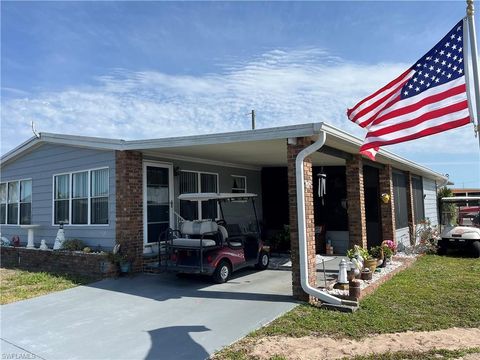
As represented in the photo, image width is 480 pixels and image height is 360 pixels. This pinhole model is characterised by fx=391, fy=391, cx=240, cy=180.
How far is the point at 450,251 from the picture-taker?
42.8 feet

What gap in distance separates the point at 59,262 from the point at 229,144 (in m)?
5.22

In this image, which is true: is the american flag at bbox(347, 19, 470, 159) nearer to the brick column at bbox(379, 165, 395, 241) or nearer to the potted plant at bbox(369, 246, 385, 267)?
the potted plant at bbox(369, 246, 385, 267)

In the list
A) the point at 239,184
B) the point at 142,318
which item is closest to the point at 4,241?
the point at 239,184

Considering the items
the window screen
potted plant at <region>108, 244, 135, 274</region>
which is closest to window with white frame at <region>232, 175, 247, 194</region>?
potted plant at <region>108, 244, 135, 274</region>

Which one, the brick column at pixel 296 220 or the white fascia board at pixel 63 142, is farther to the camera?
the white fascia board at pixel 63 142

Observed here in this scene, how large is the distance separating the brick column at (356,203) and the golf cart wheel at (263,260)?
2.09 metres

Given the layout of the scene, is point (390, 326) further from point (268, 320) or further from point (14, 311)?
point (14, 311)

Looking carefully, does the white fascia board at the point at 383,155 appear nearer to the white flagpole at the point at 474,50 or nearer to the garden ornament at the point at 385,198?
the garden ornament at the point at 385,198

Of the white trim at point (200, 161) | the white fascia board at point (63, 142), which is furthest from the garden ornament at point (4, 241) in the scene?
the white trim at point (200, 161)

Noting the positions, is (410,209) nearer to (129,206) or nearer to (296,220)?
(296,220)

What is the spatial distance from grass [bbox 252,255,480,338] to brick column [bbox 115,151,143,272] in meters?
4.36

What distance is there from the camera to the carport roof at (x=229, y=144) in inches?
270

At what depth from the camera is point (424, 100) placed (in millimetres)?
4590

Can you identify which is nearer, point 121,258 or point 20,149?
point 121,258
